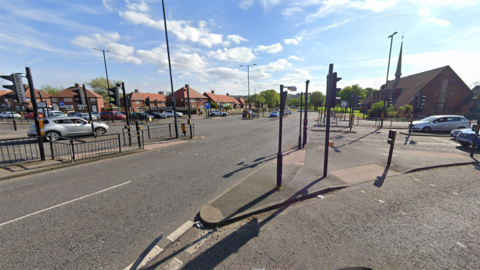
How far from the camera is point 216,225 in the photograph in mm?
3830

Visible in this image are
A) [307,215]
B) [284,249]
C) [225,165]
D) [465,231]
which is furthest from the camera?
[225,165]

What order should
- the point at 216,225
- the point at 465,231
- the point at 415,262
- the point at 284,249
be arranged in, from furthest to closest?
the point at 216,225 → the point at 465,231 → the point at 284,249 → the point at 415,262

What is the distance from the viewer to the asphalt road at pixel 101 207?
3.10 meters

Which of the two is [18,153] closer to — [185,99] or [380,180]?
[380,180]

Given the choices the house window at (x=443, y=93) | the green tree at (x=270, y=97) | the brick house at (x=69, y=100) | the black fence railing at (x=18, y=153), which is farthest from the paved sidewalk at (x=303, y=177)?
the green tree at (x=270, y=97)

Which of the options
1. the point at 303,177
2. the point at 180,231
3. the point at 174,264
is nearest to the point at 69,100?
the point at 180,231

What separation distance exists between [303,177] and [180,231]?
422cm

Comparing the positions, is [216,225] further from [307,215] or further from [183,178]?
[183,178]

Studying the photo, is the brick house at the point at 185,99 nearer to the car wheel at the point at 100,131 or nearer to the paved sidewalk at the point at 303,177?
the car wheel at the point at 100,131

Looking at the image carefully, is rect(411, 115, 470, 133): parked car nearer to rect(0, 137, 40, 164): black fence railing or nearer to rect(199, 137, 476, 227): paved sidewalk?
rect(199, 137, 476, 227): paved sidewalk

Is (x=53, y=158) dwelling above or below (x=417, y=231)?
above

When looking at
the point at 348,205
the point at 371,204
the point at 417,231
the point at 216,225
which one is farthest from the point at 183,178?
the point at 417,231

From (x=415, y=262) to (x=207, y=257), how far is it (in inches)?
130

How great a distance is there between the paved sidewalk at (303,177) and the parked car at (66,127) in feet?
47.4
